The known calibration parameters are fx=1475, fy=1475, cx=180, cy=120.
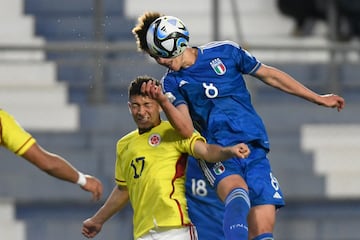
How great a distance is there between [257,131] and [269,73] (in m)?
0.37

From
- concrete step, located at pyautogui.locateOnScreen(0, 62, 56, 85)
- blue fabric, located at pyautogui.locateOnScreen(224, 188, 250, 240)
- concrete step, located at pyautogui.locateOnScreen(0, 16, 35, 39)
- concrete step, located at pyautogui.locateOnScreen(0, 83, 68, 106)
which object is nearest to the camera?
blue fabric, located at pyautogui.locateOnScreen(224, 188, 250, 240)

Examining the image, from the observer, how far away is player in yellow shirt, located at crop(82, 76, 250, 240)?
826cm

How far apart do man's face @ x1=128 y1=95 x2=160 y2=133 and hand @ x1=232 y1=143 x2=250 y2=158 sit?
2.37 ft

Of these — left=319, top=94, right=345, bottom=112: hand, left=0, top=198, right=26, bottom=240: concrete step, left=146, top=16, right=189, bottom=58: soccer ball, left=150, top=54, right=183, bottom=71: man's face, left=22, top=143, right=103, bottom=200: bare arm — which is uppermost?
left=146, top=16, right=189, bottom=58: soccer ball

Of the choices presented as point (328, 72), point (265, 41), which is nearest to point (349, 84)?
point (328, 72)

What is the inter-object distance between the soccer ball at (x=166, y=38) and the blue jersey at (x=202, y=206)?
668mm

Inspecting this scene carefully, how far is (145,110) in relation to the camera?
828 cm

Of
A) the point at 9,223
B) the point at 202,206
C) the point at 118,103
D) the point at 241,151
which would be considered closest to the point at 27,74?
the point at 118,103

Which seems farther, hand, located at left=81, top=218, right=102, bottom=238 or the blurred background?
the blurred background

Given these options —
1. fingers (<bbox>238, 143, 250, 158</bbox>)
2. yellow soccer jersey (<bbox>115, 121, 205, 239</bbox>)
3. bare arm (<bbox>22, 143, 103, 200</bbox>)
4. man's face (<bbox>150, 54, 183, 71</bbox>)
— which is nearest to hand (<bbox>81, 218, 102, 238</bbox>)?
yellow soccer jersey (<bbox>115, 121, 205, 239</bbox>)

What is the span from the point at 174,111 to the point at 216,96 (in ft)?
1.26

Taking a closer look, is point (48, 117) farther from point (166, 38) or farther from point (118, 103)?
point (166, 38)

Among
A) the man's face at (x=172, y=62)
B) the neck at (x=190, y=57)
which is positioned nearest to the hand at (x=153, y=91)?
the man's face at (x=172, y=62)

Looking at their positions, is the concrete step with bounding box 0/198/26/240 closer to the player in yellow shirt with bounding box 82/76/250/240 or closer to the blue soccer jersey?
the player in yellow shirt with bounding box 82/76/250/240
